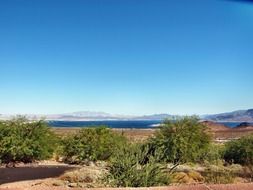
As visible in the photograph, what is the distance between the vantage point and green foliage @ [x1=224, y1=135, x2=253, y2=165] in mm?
21734

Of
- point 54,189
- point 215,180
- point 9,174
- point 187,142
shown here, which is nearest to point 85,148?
point 187,142

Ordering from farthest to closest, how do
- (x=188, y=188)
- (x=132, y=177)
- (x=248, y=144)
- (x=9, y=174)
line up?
1. (x=248, y=144)
2. (x=9, y=174)
3. (x=132, y=177)
4. (x=188, y=188)

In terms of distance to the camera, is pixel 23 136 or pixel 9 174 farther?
pixel 23 136

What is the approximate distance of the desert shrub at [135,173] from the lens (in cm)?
844

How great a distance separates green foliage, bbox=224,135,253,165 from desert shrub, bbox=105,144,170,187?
42.1 ft

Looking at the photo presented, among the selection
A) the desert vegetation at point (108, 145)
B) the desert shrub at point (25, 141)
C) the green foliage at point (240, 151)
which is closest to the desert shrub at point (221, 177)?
the desert vegetation at point (108, 145)

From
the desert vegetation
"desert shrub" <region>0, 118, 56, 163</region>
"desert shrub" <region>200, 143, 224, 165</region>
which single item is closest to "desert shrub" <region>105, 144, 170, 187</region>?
the desert vegetation

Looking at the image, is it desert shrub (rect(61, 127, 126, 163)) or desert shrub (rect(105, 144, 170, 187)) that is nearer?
desert shrub (rect(105, 144, 170, 187))

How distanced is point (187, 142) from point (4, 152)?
8.19 m

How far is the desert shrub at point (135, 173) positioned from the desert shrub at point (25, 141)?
12.6 meters

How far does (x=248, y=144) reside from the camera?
22094mm

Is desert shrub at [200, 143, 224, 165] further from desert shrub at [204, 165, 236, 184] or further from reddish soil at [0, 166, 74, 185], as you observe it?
reddish soil at [0, 166, 74, 185]

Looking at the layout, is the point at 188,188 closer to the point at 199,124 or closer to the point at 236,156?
the point at 199,124

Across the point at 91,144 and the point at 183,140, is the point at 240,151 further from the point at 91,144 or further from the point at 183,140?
the point at 91,144
